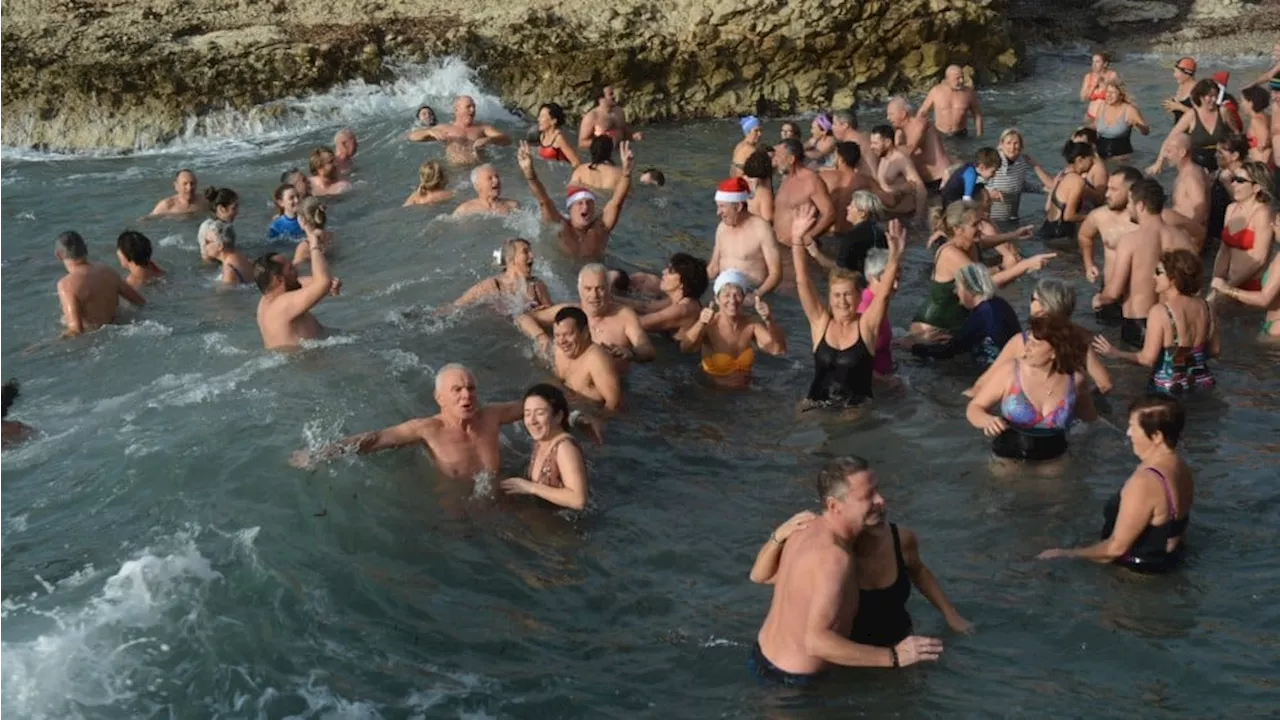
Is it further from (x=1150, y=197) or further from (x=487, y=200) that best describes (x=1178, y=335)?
(x=487, y=200)

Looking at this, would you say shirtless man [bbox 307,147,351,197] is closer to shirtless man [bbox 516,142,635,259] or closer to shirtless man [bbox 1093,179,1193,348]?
shirtless man [bbox 516,142,635,259]

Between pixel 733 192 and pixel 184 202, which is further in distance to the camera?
pixel 184 202

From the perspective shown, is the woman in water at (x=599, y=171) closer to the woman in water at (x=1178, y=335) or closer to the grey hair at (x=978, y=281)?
the grey hair at (x=978, y=281)

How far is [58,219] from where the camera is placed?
15.4 metres

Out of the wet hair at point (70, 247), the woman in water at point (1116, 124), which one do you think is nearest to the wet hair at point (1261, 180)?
the woman in water at point (1116, 124)

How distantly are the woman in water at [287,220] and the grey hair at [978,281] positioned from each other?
7.00m

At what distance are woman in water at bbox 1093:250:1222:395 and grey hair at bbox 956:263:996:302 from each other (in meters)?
0.78

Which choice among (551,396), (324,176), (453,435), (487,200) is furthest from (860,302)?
(324,176)

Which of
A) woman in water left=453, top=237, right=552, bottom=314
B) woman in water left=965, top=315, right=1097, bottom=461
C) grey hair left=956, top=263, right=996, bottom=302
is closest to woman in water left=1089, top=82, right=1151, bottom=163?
grey hair left=956, top=263, right=996, bottom=302

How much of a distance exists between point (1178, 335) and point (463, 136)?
391 inches

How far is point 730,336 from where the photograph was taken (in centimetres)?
963

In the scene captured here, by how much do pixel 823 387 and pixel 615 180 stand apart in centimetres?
544

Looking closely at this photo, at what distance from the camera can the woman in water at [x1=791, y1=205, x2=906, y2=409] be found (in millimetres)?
8578

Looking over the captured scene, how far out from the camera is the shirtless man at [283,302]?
976 cm
